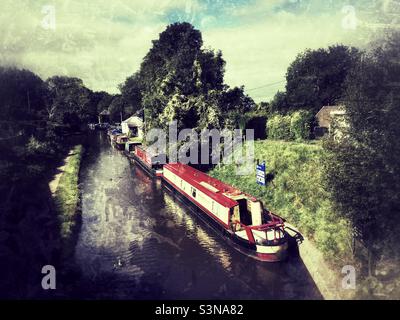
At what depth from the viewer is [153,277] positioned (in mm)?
21438

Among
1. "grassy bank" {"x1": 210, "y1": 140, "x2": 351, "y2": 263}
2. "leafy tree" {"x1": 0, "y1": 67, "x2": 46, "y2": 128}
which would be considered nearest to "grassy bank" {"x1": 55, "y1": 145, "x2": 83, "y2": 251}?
"grassy bank" {"x1": 210, "y1": 140, "x2": 351, "y2": 263}

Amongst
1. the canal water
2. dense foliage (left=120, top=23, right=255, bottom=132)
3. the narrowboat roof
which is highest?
dense foliage (left=120, top=23, right=255, bottom=132)

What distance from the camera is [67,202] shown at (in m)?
33.1

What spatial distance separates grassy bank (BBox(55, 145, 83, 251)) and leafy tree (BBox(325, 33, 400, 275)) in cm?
2072

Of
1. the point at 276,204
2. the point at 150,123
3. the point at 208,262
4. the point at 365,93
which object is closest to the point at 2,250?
the point at 208,262

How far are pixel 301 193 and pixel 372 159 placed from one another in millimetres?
10703

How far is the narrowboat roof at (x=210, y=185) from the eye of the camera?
2585cm

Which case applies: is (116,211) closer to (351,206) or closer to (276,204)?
(276,204)

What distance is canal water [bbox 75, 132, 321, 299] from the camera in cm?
1981

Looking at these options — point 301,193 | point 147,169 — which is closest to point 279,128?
point 301,193

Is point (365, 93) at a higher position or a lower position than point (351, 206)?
higher

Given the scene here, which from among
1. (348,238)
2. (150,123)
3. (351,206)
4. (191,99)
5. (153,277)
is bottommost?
(153,277)

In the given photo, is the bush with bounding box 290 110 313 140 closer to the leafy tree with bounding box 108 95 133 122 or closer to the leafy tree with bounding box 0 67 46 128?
the leafy tree with bounding box 0 67 46 128
